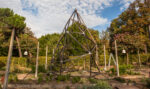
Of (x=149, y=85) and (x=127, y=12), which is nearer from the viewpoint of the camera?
(x=149, y=85)

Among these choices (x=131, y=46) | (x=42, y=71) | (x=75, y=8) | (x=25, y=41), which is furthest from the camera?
(x=25, y=41)

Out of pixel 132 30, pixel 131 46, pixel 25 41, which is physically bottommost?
pixel 131 46

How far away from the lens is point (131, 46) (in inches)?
A: 596

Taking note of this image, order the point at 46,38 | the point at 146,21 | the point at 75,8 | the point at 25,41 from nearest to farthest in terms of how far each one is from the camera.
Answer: the point at 75,8, the point at 25,41, the point at 146,21, the point at 46,38

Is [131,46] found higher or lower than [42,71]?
higher

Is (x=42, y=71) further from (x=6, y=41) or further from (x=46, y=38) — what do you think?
(x=46, y=38)

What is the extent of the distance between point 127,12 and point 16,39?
24.4m

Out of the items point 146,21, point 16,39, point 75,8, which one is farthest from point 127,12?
point 16,39

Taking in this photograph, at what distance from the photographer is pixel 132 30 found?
20609mm

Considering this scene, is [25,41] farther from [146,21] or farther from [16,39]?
[146,21]

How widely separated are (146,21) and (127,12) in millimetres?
4509

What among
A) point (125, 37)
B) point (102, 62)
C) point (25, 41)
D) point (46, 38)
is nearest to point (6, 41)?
point (25, 41)

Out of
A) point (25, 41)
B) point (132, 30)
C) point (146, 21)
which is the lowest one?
point (25, 41)

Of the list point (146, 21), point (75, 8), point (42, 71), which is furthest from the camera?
point (146, 21)
